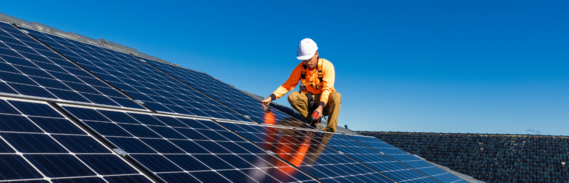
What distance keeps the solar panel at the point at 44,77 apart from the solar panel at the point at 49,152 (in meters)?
1.07

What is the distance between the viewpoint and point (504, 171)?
93.2 ft

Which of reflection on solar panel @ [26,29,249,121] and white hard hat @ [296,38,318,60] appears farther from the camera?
white hard hat @ [296,38,318,60]

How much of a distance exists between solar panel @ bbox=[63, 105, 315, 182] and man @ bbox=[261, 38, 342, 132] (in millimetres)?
5172

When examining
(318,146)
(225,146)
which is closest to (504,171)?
(318,146)

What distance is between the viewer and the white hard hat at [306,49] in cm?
1241

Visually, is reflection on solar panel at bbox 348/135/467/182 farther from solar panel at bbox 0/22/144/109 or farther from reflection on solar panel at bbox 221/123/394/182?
solar panel at bbox 0/22/144/109

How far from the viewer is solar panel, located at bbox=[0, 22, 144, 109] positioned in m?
6.62

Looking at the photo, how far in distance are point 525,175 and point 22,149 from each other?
97.9 ft

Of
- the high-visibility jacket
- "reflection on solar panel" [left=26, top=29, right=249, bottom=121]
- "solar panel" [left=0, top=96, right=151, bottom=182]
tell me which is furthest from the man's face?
"solar panel" [left=0, top=96, right=151, bottom=182]

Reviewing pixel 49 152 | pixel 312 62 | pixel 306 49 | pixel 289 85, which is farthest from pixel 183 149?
pixel 289 85

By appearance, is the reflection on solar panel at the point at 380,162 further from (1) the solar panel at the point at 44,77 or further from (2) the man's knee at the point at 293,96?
(1) the solar panel at the point at 44,77

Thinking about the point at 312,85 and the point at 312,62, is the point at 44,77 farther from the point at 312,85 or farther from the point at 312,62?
the point at 312,85

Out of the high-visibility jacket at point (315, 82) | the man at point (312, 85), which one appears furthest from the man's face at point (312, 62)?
the high-visibility jacket at point (315, 82)

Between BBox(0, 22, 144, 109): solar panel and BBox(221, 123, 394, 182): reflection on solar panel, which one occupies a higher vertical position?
BBox(0, 22, 144, 109): solar panel
